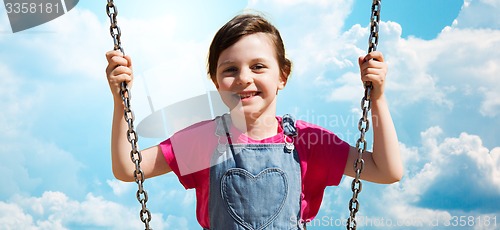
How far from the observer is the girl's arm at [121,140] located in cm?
223

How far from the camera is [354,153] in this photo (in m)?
2.52

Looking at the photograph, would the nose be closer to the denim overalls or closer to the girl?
the girl

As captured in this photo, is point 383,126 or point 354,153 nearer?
point 383,126

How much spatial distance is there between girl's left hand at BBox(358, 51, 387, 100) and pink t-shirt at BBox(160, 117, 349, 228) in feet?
1.25

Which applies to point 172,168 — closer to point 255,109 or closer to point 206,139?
point 206,139

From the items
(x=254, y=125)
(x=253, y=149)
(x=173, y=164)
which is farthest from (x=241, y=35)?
(x=173, y=164)

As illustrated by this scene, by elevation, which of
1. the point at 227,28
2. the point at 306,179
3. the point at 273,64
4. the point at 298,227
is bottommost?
the point at 298,227

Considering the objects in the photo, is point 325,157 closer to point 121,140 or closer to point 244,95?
point 244,95

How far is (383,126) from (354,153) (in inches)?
8.9

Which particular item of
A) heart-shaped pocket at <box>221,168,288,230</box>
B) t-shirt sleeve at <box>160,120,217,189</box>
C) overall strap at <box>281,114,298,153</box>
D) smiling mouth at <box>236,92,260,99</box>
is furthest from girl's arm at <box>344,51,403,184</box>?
t-shirt sleeve at <box>160,120,217,189</box>

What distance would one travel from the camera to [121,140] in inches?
91.9

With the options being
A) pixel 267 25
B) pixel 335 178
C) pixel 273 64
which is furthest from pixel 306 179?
pixel 267 25

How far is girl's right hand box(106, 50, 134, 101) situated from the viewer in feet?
7.26

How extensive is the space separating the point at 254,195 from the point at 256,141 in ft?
0.85
